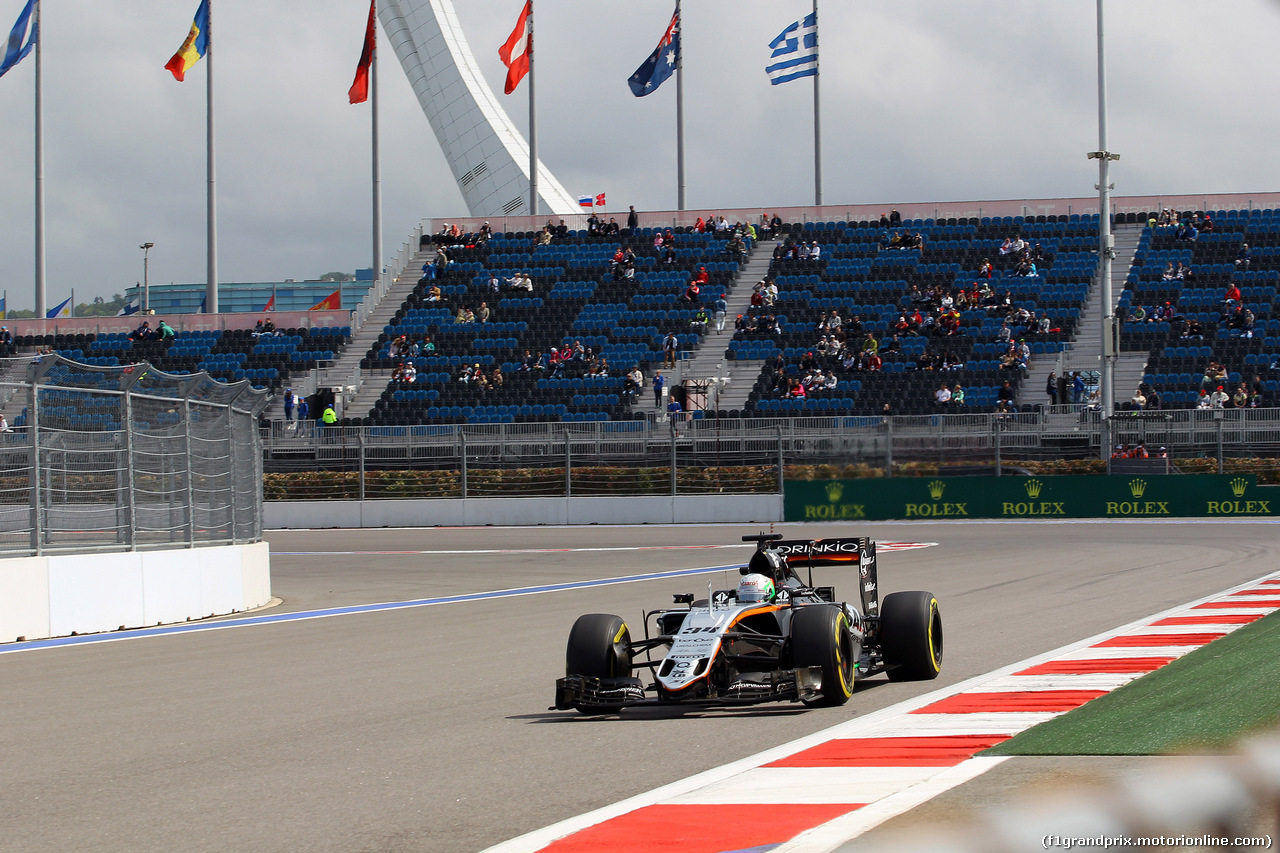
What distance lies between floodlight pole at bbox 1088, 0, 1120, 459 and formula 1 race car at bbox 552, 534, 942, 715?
916 inches

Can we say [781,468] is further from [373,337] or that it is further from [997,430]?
[373,337]

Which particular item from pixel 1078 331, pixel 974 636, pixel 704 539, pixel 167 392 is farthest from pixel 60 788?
pixel 1078 331

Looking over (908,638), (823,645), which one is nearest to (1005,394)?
(908,638)

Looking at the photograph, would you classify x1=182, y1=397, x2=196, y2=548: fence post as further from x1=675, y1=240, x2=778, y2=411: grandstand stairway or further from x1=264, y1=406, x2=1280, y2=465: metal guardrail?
x1=675, y1=240, x2=778, y2=411: grandstand stairway

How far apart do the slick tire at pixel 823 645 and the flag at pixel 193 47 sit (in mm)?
42255

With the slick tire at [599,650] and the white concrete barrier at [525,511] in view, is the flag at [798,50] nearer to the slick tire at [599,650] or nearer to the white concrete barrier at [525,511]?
the white concrete barrier at [525,511]

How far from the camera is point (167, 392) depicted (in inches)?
572

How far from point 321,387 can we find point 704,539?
17.8 meters

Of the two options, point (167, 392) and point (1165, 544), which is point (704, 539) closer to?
point (1165, 544)

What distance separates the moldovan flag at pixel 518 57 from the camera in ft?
164

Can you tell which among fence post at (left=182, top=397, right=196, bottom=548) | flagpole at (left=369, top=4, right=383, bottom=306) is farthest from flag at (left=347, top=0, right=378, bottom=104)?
fence post at (left=182, top=397, right=196, bottom=548)

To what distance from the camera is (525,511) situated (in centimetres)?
3462

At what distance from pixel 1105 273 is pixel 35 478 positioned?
90.7 feet

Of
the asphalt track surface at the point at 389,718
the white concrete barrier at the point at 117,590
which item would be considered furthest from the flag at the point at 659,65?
the white concrete barrier at the point at 117,590
